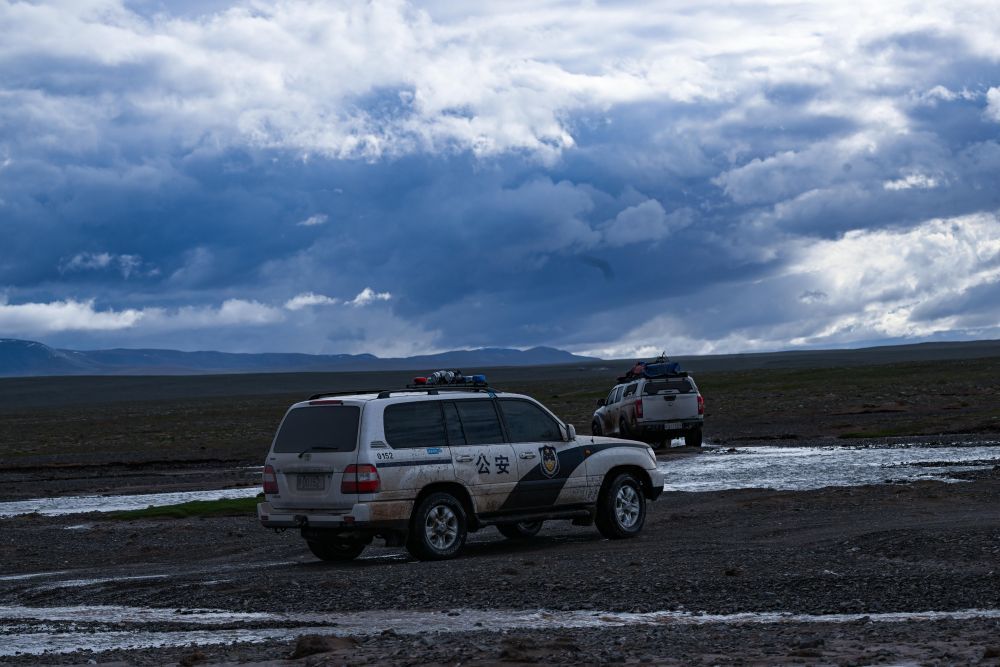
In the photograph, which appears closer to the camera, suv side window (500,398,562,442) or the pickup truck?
suv side window (500,398,562,442)

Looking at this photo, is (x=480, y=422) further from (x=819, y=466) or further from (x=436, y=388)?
(x=819, y=466)

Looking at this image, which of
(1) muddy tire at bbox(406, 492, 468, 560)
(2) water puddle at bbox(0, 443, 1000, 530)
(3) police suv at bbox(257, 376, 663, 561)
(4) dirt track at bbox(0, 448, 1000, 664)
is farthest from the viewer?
(2) water puddle at bbox(0, 443, 1000, 530)

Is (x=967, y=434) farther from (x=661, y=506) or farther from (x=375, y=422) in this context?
(x=375, y=422)

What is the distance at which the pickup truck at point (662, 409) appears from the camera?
121 ft

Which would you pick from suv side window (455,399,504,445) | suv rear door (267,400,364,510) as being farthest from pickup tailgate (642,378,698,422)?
suv rear door (267,400,364,510)

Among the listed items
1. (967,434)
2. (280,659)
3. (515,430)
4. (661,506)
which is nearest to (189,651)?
(280,659)

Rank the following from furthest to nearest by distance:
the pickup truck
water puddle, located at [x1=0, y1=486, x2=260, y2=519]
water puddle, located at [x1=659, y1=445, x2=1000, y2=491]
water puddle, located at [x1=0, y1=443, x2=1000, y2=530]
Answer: the pickup truck < water puddle, located at [x1=0, y1=486, x2=260, y2=519] < water puddle, located at [x1=0, y1=443, x2=1000, y2=530] < water puddle, located at [x1=659, y1=445, x2=1000, y2=491]

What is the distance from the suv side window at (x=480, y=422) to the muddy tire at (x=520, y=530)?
6.40 ft

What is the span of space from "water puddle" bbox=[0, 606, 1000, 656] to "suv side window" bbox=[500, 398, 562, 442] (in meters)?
5.28

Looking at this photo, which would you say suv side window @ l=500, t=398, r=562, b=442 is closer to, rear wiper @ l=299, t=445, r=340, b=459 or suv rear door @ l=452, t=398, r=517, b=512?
suv rear door @ l=452, t=398, r=517, b=512

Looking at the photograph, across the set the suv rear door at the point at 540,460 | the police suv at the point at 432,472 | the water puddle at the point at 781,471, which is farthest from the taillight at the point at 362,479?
the water puddle at the point at 781,471

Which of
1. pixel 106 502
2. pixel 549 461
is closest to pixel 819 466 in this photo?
pixel 549 461

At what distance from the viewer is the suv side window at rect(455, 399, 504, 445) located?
642 inches

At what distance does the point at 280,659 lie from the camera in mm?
9383
